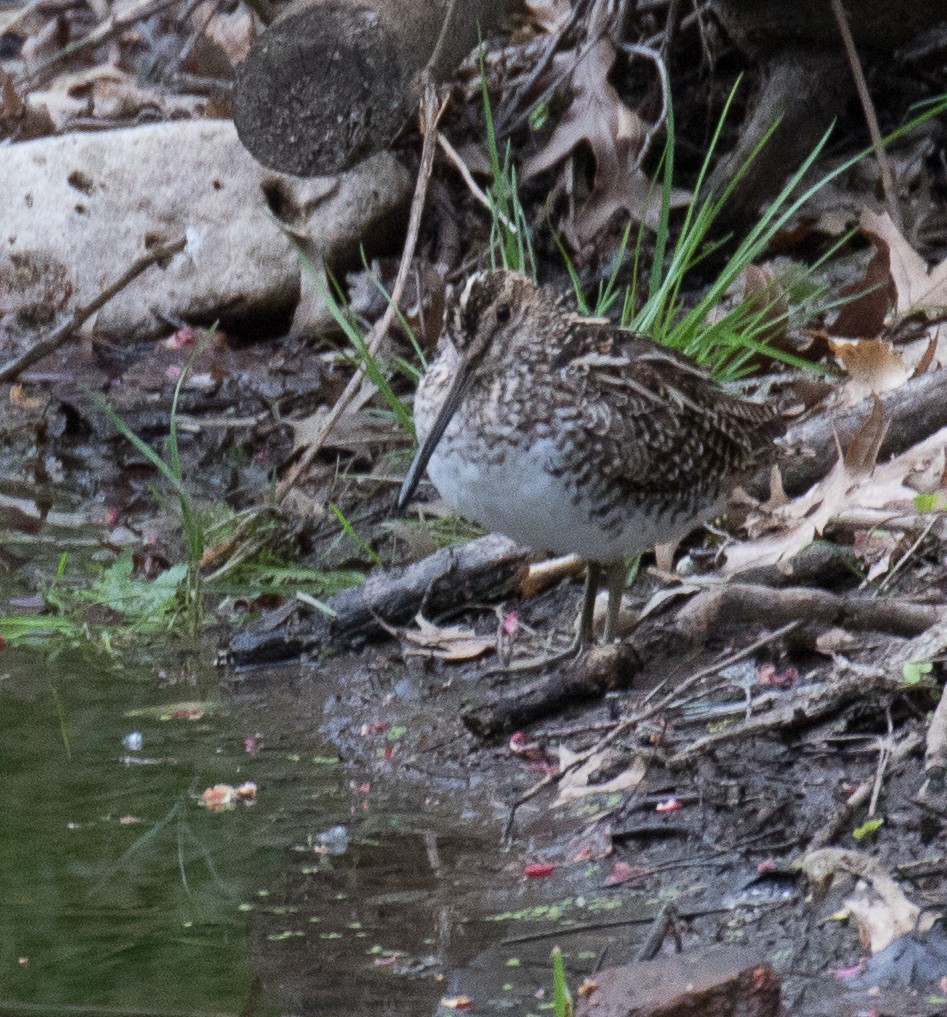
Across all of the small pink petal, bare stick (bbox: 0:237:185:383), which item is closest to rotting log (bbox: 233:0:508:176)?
bare stick (bbox: 0:237:185:383)

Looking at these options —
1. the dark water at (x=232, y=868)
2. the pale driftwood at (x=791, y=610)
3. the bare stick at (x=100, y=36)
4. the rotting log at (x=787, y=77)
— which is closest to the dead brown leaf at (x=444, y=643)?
the dark water at (x=232, y=868)

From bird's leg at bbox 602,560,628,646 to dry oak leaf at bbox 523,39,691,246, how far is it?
8.09 ft

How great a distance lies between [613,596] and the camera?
4.62 m

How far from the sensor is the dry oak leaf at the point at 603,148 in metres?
6.91

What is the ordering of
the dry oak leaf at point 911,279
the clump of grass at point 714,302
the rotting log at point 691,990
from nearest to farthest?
the rotting log at point 691,990, the clump of grass at point 714,302, the dry oak leaf at point 911,279

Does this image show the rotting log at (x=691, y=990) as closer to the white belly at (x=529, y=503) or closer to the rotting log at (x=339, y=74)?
the white belly at (x=529, y=503)

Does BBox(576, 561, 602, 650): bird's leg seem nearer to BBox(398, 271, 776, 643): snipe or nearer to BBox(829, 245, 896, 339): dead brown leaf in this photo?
BBox(398, 271, 776, 643): snipe

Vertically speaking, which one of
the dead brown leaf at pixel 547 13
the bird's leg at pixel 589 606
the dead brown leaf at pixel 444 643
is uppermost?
the dead brown leaf at pixel 547 13

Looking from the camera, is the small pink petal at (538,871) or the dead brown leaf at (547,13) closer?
the small pink petal at (538,871)

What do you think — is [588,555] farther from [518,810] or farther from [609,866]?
[609,866]

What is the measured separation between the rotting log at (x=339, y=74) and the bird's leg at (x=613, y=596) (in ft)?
7.97

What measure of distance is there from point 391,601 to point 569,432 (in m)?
1.06

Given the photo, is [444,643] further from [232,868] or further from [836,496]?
[232,868]

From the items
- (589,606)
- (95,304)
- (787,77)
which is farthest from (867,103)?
(95,304)
